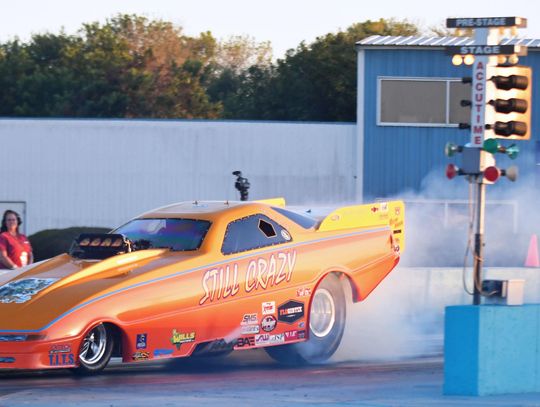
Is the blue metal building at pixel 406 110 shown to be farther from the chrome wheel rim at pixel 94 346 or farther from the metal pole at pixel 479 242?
the chrome wheel rim at pixel 94 346

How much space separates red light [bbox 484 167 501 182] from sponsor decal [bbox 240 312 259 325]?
8.77 ft

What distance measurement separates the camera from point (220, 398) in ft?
31.8

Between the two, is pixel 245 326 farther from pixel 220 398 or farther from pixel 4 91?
pixel 4 91

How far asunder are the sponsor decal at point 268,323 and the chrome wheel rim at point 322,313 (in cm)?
63

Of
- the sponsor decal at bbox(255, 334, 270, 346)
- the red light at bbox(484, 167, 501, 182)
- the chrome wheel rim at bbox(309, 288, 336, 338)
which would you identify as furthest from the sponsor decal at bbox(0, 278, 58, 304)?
the red light at bbox(484, 167, 501, 182)

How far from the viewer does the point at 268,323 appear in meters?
12.2

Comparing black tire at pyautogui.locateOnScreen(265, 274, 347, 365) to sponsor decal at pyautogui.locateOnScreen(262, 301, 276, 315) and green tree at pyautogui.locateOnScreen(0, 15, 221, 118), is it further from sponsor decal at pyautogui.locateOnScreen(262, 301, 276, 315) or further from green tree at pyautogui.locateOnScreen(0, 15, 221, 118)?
green tree at pyautogui.locateOnScreen(0, 15, 221, 118)

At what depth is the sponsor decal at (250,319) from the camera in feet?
39.2

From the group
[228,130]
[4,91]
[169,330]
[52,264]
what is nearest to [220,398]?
[169,330]

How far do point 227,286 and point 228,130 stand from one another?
20.3 m

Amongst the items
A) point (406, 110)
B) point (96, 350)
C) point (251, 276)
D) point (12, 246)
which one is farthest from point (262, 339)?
point (406, 110)

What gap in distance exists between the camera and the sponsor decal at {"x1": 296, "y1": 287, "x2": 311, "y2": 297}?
492 inches

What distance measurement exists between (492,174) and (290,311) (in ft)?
8.64

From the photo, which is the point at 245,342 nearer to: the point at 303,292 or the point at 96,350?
the point at 303,292
